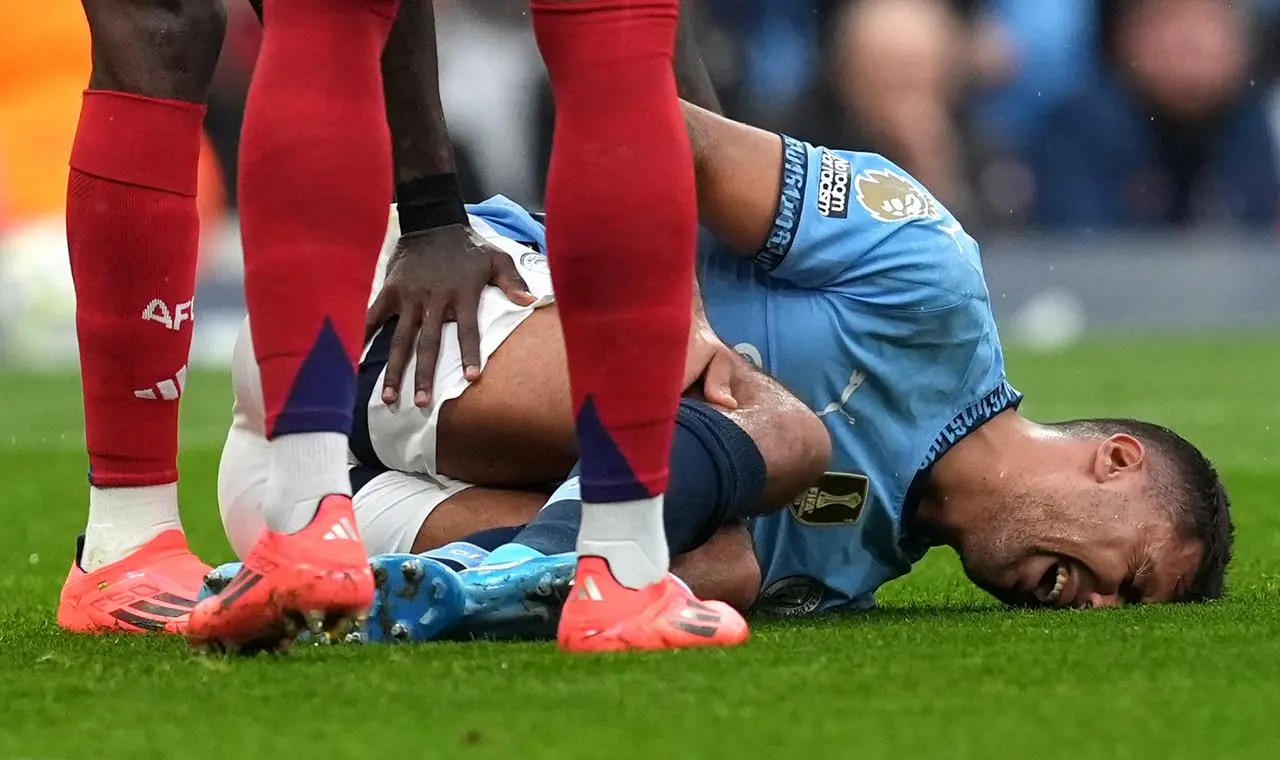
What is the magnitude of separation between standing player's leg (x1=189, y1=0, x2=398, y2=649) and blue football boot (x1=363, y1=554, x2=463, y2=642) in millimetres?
236

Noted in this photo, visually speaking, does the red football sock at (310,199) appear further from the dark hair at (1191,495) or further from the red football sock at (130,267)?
the dark hair at (1191,495)

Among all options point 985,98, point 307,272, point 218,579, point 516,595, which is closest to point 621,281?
point 307,272

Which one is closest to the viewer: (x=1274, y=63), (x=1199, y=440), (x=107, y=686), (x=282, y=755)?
(x=282, y=755)

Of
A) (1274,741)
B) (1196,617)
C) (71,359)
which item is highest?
(1274,741)

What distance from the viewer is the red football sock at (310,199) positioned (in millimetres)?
2316

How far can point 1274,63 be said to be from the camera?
11609 millimetres

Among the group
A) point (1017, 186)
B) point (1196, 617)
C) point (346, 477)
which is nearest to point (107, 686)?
point (346, 477)

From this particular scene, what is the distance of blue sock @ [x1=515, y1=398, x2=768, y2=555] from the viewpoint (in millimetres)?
2799

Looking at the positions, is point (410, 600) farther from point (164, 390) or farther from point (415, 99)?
point (415, 99)

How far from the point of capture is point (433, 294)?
3086 mm

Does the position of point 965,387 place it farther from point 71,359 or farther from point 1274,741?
point 71,359

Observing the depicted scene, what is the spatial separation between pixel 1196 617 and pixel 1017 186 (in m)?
8.97

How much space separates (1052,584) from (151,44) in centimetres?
146

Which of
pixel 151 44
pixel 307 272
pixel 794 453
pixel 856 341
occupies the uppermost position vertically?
pixel 151 44
